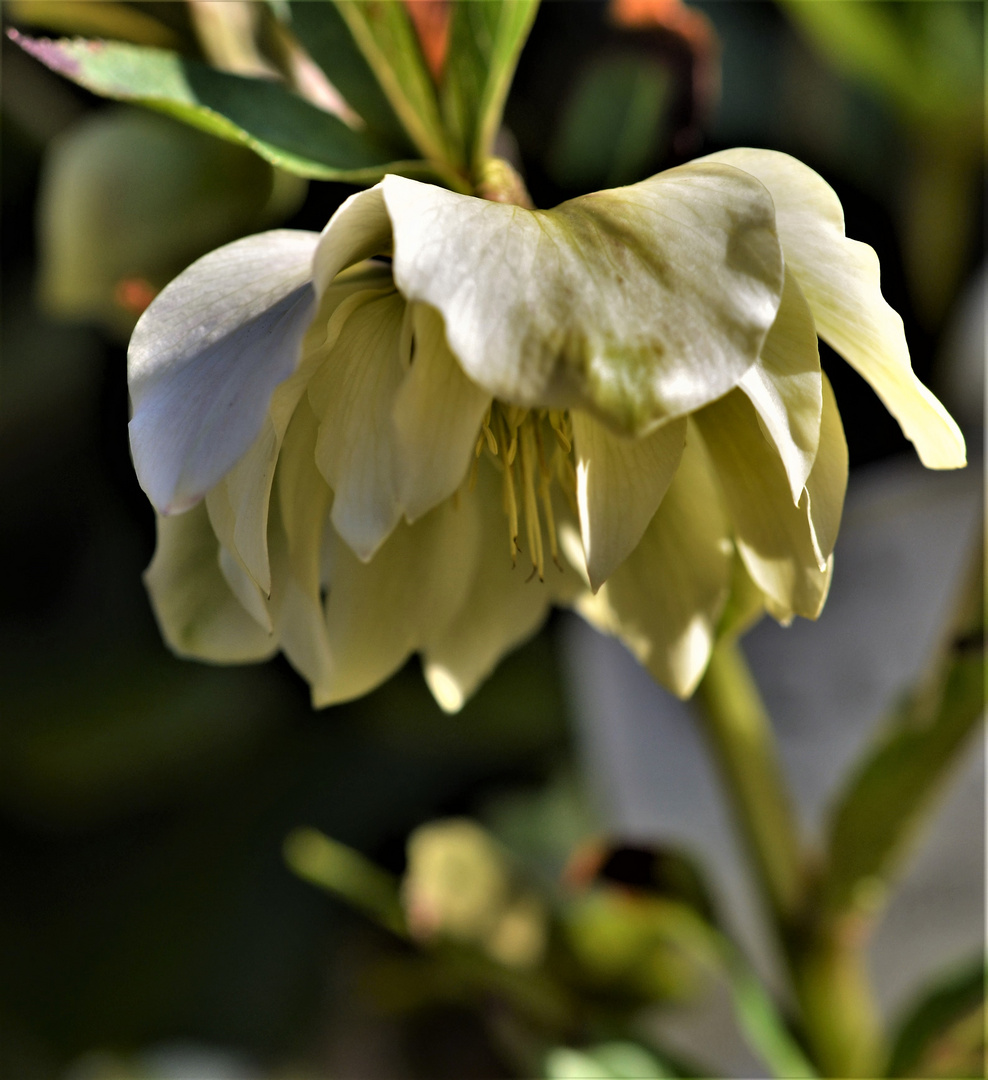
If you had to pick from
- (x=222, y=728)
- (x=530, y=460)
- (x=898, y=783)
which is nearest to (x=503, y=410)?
(x=530, y=460)

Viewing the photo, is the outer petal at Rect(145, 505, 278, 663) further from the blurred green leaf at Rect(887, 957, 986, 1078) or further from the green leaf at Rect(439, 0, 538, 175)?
the blurred green leaf at Rect(887, 957, 986, 1078)

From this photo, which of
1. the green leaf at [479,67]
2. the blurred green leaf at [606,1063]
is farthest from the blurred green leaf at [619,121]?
the blurred green leaf at [606,1063]

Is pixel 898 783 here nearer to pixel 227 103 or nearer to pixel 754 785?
pixel 754 785

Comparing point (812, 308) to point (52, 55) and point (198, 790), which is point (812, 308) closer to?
point (52, 55)

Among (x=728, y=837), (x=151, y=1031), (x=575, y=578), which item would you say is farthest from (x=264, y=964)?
(x=575, y=578)

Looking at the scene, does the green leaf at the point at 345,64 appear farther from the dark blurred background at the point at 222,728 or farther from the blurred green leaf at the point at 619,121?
the dark blurred background at the point at 222,728
